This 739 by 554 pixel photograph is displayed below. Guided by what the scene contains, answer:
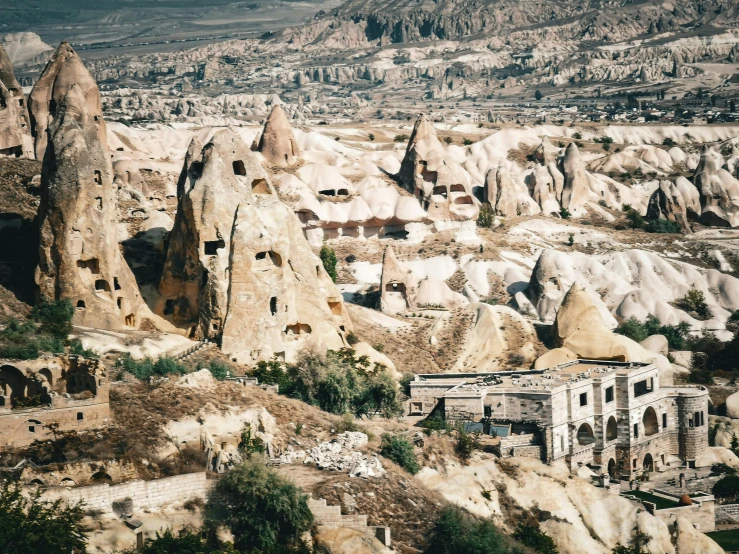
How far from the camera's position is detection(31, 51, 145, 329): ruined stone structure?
5200 centimetres

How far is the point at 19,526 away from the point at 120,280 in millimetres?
19194

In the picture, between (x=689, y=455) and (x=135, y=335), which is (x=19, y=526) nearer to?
(x=135, y=335)

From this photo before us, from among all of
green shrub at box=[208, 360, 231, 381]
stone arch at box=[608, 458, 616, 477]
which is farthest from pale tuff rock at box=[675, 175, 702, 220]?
green shrub at box=[208, 360, 231, 381]

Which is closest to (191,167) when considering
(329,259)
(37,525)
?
(329,259)

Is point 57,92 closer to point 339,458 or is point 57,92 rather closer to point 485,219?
point 339,458

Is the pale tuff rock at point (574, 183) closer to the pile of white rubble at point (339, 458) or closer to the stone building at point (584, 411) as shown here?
the stone building at point (584, 411)

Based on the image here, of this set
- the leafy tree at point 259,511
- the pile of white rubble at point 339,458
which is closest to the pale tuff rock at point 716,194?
the pile of white rubble at point 339,458

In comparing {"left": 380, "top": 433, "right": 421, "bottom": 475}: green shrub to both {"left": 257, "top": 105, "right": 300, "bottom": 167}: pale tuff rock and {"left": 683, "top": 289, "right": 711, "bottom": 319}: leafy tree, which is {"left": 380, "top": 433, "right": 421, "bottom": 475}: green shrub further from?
{"left": 257, "top": 105, "right": 300, "bottom": 167}: pale tuff rock

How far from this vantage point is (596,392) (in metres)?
54.2

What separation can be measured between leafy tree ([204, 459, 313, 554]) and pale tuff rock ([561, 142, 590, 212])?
68.6 metres

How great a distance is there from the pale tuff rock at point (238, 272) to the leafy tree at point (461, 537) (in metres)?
10.9

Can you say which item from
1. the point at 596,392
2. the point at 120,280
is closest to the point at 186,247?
the point at 120,280

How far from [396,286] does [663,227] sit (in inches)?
1315

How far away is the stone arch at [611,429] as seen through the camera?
5483 cm
